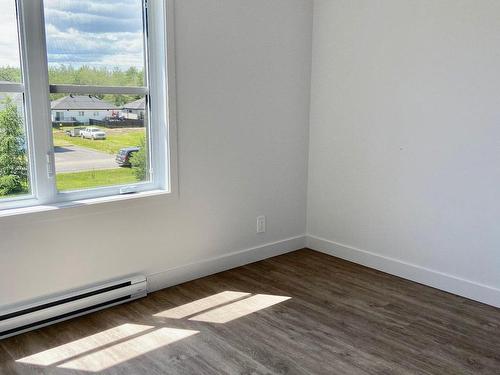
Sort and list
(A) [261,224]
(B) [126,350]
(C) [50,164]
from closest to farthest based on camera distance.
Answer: (B) [126,350] → (C) [50,164] → (A) [261,224]

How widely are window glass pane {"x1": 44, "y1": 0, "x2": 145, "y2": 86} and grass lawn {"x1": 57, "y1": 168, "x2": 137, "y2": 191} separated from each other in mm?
558

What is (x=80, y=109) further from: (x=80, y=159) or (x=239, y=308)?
(x=239, y=308)

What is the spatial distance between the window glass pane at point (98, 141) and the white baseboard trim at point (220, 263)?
70 cm

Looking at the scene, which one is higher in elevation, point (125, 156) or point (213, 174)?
point (125, 156)

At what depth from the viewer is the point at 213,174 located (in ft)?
10.7

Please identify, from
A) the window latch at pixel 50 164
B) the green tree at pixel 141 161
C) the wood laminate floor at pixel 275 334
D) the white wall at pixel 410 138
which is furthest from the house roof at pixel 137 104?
the white wall at pixel 410 138

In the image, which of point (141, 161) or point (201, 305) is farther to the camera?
point (141, 161)

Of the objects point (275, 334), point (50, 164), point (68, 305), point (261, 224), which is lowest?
point (275, 334)

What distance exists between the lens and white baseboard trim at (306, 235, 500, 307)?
292 centimetres

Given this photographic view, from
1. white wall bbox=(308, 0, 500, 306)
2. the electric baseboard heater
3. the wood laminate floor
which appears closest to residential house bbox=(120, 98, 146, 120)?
the electric baseboard heater

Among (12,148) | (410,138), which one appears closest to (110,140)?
(12,148)

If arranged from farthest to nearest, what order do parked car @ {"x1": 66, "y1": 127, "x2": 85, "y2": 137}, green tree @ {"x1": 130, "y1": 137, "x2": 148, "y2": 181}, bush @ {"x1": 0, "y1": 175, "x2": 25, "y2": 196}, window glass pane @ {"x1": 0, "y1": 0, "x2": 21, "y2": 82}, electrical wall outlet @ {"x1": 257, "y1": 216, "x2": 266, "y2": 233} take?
electrical wall outlet @ {"x1": 257, "y1": 216, "x2": 266, "y2": 233}, green tree @ {"x1": 130, "y1": 137, "x2": 148, "y2": 181}, parked car @ {"x1": 66, "y1": 127, "x2": 85, "y2": 137}, bush @ {"x1": 0, "y1": 175, "x2": 25, "y2": 196}, window glass pane @ {"x1": 0, "y1": 0, "x2": 21, "y2": 82}

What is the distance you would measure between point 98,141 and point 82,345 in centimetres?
123

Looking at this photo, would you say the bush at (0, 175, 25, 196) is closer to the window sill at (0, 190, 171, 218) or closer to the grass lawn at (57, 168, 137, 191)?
the window sill at (0, 190, 171, 218)
